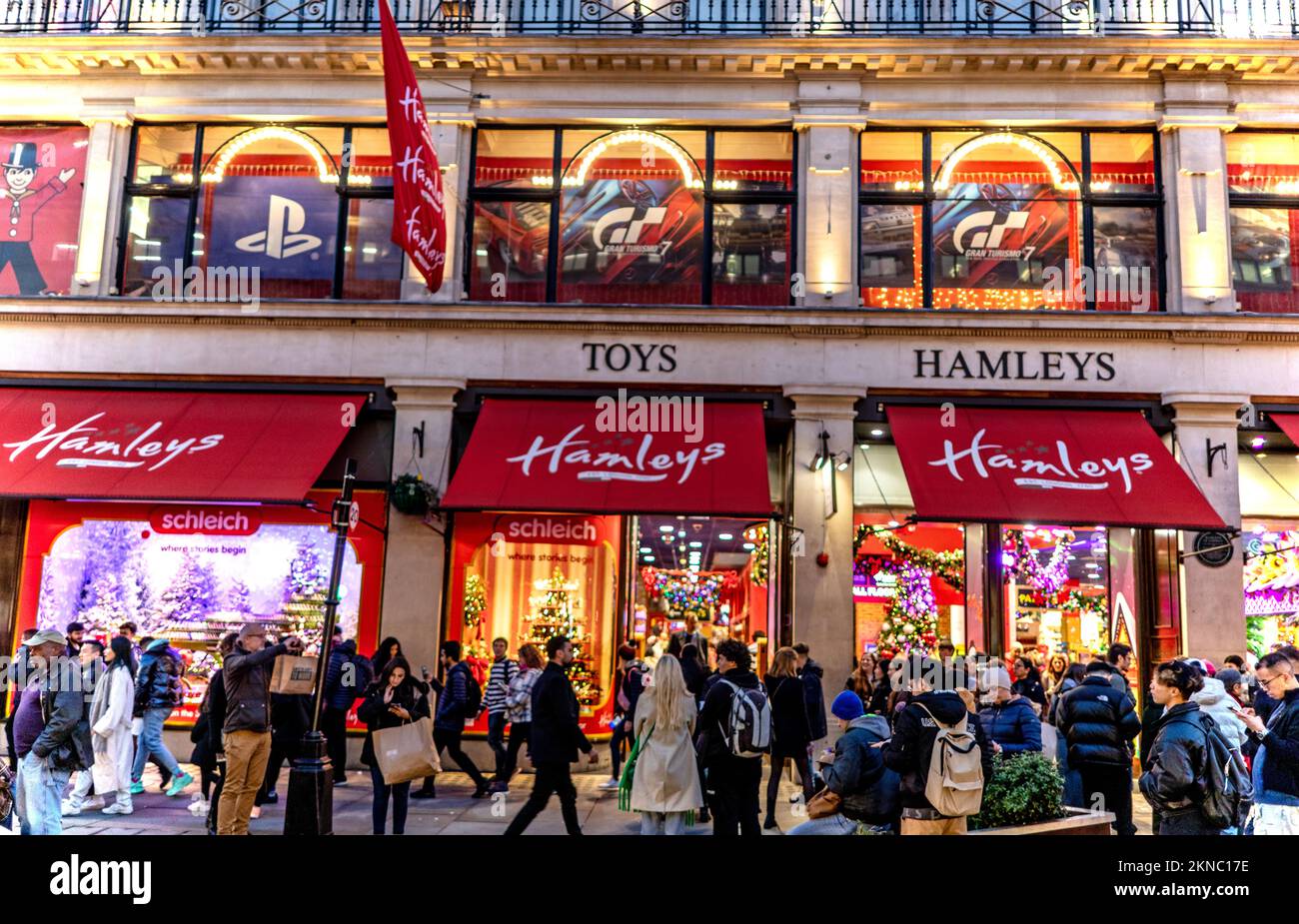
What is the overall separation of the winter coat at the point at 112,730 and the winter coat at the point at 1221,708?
33.7 feet

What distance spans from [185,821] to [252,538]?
17.7ft

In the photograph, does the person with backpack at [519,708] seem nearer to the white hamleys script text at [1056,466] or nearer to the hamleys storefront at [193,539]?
the hamleys storefront at [193,539]

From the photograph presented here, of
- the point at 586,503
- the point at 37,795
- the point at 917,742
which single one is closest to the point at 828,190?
the point at 586,503

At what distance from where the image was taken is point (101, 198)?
51.3 ft

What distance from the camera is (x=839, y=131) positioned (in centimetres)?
1530

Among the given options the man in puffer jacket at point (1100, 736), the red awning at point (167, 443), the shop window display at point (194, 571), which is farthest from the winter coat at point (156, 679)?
the man in puffer jacket at point (1100, 736)

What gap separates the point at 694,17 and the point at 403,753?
12.3 metres

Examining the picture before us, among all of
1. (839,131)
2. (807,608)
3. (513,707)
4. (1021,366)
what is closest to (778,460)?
(807,608)

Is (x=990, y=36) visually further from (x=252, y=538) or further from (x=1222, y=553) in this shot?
(x=252, y=538)

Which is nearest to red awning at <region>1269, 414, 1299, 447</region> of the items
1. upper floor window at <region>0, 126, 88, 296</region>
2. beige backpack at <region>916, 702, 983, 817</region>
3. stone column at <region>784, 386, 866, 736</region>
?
stone column at <region>784, 386, 866, 736</region>

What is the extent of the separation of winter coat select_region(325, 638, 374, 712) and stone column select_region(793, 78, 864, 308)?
8.15 meters

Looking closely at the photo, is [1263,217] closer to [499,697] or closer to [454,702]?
[499,697]

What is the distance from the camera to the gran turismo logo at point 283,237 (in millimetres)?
15711

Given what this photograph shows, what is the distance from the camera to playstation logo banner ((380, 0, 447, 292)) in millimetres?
12914
